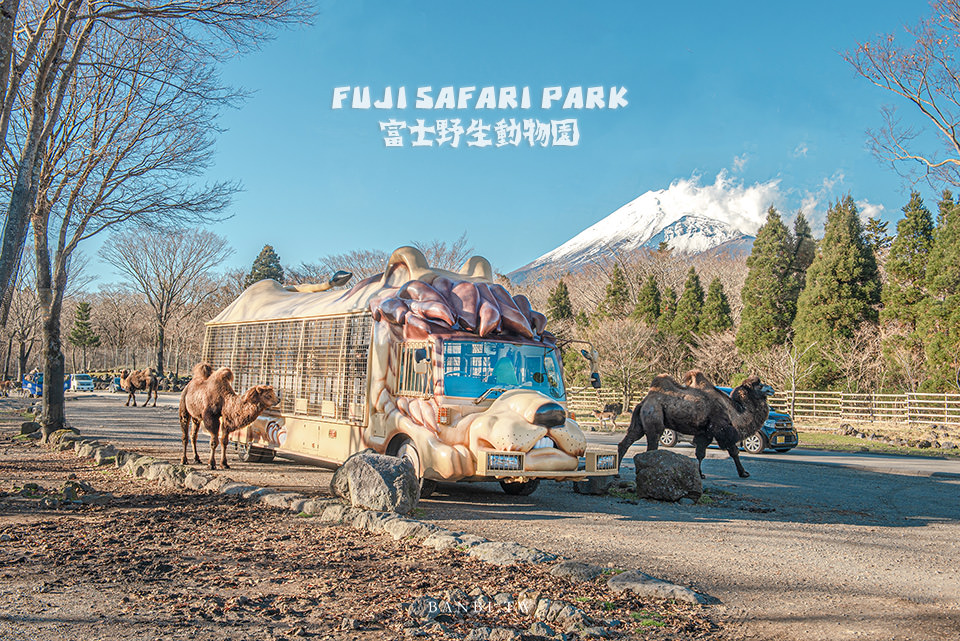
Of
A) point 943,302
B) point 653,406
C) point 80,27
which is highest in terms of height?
point 80,27

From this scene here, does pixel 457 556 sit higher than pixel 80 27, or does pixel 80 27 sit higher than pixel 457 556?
pixel 80 27

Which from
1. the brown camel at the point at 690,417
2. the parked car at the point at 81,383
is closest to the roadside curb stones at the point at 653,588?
the brown camel at the point at 690,417

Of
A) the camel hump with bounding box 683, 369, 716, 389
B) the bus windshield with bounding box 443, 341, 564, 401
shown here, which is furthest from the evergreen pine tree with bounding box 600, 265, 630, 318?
the bus windshield with bounding box 443, 341, 564, 401

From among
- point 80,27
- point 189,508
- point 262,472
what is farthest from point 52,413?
point 189,508

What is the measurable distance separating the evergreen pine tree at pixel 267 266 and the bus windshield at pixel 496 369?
62089 mm

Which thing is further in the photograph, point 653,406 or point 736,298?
point 736,298

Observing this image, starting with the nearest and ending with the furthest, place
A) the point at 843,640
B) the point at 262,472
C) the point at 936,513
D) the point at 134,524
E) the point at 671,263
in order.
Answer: the point at 843,640
the point at 134,524
the point at 936,513
the point at 262,472
the point at 671,263

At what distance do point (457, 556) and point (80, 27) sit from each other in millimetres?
14571

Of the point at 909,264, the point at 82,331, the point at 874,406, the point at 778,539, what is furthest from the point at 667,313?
the point at 82,331

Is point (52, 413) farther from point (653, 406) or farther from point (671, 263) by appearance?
point (671, 263)

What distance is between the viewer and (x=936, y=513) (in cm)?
1064

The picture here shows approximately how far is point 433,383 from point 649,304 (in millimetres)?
37317

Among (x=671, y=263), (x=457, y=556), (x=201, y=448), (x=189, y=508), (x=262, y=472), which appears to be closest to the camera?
(x=457, y=556)

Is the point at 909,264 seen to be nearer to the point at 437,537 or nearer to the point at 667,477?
the point at 667,477
